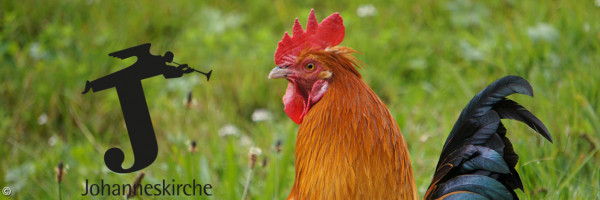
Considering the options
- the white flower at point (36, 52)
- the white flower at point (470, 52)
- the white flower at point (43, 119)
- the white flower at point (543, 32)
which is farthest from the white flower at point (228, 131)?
the white flower at point (543, 32)

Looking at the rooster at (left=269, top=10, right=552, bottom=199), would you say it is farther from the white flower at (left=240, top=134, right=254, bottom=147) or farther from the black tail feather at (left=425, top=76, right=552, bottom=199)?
the white flower at (left=240, top=134, right=254, bottom=147)

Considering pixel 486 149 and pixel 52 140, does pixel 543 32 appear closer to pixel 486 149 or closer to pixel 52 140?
pixel 486 149

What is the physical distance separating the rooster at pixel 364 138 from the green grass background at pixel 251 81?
0.62 metres

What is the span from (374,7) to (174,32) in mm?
1716

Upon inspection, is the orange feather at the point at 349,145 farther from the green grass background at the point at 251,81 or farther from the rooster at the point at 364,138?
the green grass background at the point at 251,81

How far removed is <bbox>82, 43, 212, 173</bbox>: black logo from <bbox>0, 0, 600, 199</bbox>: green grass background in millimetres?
343

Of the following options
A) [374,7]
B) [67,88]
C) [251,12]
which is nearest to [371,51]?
[374,7]

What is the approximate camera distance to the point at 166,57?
84.3 inches

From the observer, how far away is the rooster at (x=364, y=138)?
1.72 m

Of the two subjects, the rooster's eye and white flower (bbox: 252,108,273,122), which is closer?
the rooster's eye

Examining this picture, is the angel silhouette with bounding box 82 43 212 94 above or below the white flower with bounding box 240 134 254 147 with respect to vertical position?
below

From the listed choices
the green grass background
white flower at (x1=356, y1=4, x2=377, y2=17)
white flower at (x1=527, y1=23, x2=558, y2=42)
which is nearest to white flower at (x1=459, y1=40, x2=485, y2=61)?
the green grass background

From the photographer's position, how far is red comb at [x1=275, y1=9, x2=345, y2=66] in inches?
72.7

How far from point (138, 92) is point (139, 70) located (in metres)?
0.09
